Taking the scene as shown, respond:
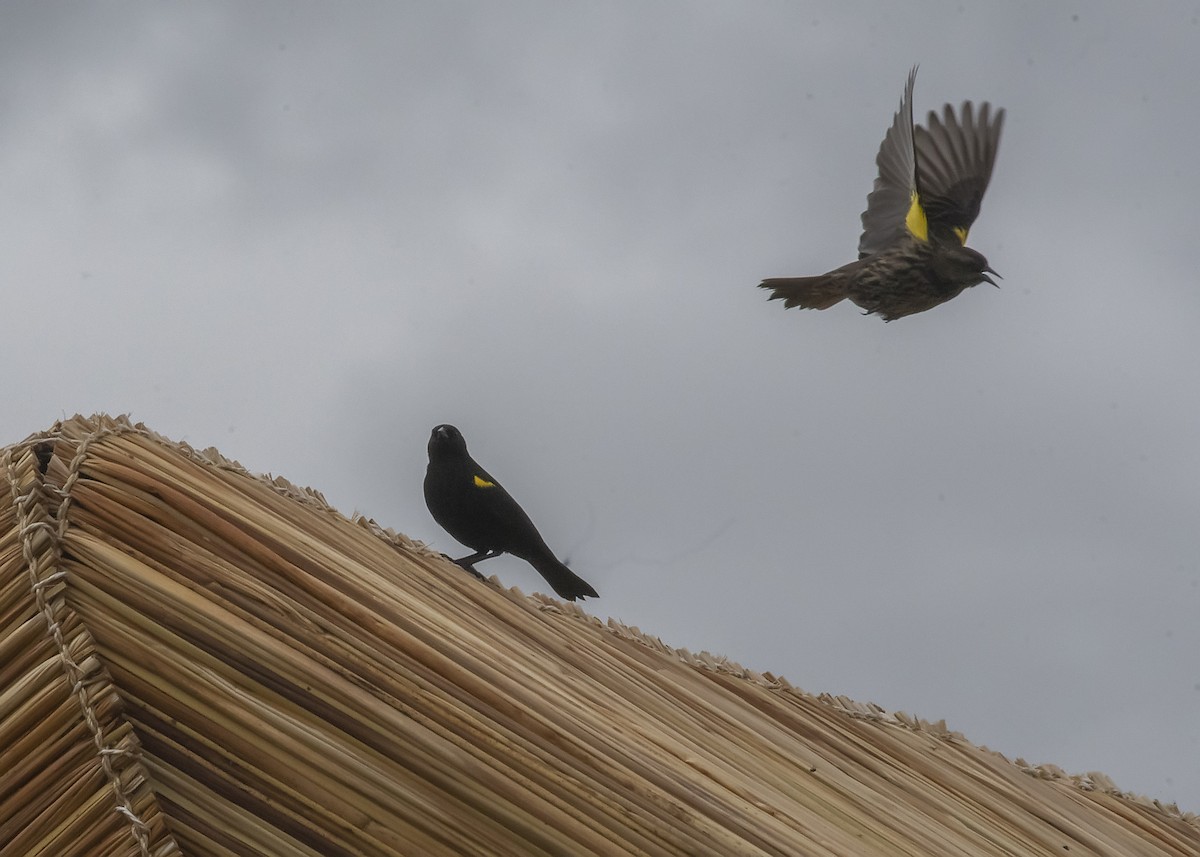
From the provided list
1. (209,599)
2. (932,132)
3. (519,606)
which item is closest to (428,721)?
(209,599)

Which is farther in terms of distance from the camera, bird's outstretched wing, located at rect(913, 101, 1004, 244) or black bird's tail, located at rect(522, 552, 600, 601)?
bird's outstretched wing, located at rect(913, 101, 1004, 244)

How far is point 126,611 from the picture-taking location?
1996 mm

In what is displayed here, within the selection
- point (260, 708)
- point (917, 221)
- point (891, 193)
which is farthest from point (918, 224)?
point (260, 708)

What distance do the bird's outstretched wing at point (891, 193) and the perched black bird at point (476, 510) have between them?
3.11 m

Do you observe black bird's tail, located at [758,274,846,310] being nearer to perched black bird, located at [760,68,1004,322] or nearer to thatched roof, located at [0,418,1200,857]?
perched black bird, located at [760,68,1004,322]

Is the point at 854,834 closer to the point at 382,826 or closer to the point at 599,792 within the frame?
the point at 599,792

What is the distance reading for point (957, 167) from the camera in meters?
7.45

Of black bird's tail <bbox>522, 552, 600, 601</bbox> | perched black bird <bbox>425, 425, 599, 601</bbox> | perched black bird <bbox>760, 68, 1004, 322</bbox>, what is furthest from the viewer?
perched black bird <bbox>760, 68, 1004, 322</bbox>

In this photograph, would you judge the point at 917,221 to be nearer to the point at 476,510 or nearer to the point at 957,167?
the point at 957,167

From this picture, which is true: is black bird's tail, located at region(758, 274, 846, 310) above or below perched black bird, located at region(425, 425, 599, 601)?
above

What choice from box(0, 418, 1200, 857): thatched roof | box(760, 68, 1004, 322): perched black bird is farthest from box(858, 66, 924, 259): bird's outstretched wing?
box(0, 418, 1200, 857): thatched roof

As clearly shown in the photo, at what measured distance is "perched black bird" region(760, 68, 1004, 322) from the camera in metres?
7.09

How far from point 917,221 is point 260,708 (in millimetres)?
5910

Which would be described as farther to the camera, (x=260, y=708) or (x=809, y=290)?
(x=809, y=290)
